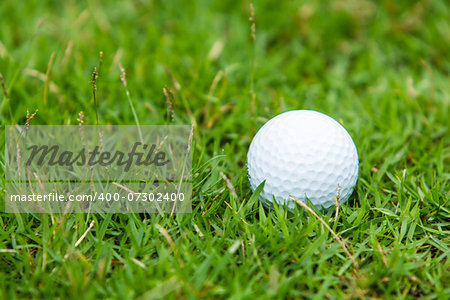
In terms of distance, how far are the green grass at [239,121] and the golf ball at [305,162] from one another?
11 cm

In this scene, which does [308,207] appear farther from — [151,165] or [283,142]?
Result: [151,165]

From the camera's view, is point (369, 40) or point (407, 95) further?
point (369, 40)

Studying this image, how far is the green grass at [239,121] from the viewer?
1792mm

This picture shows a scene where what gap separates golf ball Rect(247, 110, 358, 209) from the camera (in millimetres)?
2049

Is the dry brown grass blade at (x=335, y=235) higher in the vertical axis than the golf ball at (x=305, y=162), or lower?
lower

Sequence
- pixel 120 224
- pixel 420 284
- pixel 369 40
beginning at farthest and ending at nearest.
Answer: pixel 369 40, pixel 120 224, pixel 420 284

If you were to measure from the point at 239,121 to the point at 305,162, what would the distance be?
909 mm

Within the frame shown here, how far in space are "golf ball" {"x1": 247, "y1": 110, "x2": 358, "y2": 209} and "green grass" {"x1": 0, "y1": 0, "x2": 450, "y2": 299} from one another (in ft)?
0.35

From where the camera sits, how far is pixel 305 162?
2.04m

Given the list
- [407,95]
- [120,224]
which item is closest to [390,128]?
[407,95]

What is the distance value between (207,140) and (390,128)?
130cm

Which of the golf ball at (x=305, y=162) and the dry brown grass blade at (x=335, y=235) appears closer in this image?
the dry brown grass blade at (x=335, y=235)

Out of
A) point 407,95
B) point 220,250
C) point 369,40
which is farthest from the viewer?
point 369,40

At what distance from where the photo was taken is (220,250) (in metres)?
1.92
